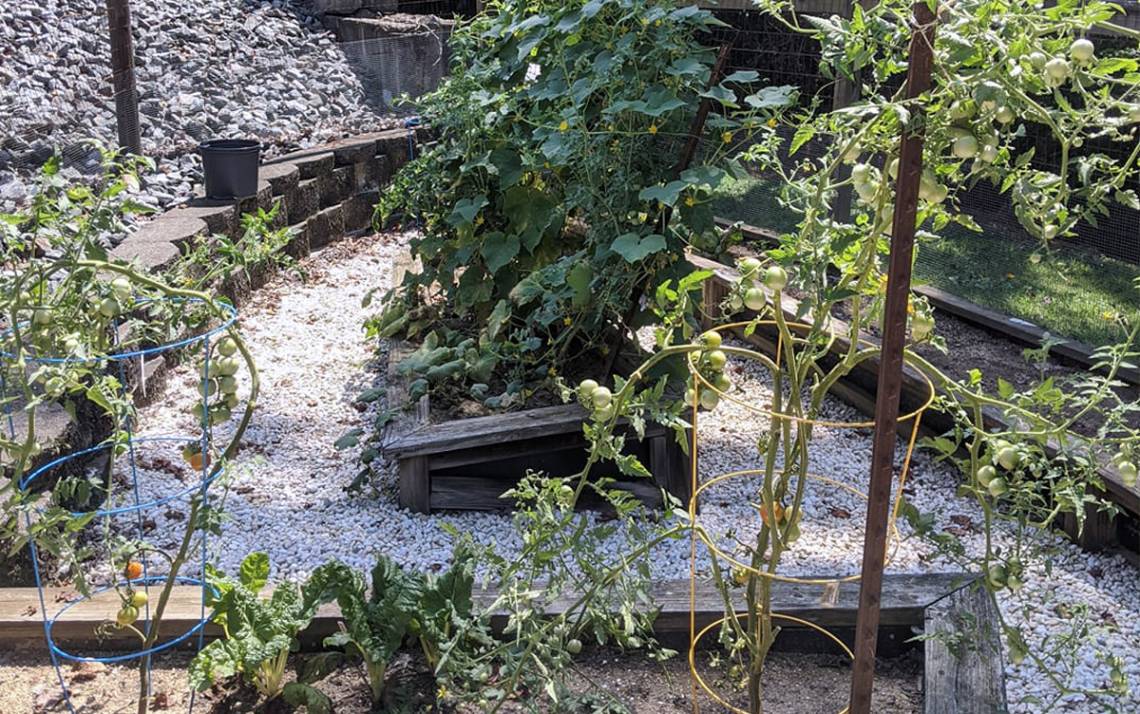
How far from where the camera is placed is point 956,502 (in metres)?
3.46

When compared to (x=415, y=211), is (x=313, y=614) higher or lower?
lower

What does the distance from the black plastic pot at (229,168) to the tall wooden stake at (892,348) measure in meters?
4.25

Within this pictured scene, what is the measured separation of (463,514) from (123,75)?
3398mm

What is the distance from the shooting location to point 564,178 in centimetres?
378

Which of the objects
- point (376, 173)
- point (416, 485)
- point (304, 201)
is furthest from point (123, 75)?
point (416, 485)

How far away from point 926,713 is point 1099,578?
107 centimetres

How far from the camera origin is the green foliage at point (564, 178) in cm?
312

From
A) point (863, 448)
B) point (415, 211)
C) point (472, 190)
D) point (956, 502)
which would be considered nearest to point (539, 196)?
point (472, 190)

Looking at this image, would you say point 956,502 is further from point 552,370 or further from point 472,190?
point 472,190

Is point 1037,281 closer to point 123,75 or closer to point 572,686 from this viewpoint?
point 572,686

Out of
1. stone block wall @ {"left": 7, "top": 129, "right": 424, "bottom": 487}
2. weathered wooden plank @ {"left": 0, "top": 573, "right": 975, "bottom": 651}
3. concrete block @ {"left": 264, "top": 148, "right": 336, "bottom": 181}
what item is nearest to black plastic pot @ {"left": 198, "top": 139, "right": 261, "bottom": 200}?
stone block wall @ {"left": 7, "top": 129, "right": 424, "bottom": 487}

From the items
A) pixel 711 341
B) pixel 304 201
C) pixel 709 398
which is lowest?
pixel 304 201

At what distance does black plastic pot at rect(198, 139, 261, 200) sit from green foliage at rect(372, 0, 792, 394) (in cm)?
136

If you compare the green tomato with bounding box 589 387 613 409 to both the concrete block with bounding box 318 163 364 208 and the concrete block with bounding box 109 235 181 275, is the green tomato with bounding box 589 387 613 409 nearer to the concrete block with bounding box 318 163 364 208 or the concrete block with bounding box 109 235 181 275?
the concrete block with bounding box 109 235 181 275
